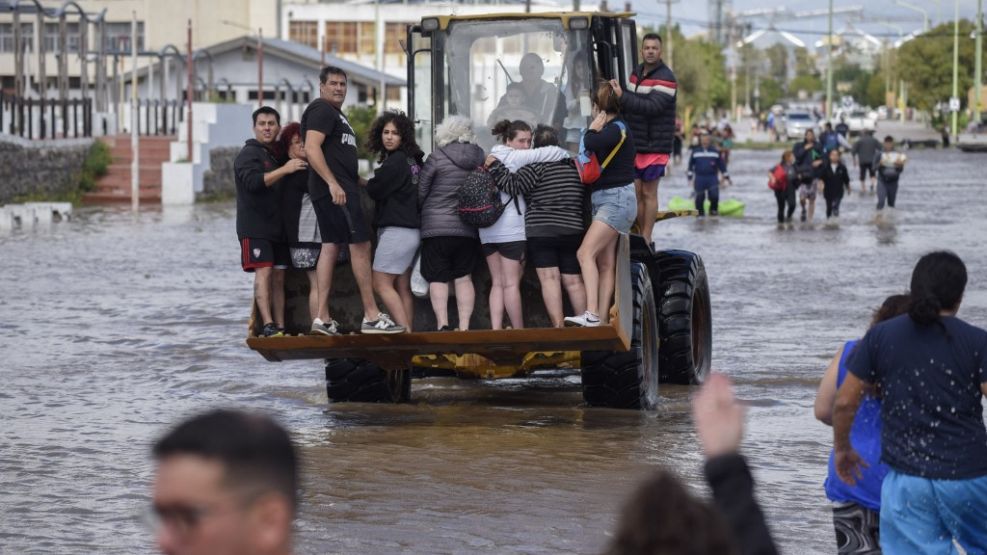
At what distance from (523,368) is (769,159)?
5848cm

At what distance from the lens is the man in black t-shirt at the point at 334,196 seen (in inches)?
412

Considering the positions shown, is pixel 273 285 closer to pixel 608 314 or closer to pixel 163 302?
pixel 608 314

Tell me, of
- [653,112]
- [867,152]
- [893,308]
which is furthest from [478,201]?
[867,152]

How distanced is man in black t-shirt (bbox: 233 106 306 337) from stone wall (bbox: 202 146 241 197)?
3074 cm

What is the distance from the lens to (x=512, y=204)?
10.8 metres

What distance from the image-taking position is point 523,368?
11500mm

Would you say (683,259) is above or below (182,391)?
above

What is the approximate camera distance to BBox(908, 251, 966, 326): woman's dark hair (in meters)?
5.70

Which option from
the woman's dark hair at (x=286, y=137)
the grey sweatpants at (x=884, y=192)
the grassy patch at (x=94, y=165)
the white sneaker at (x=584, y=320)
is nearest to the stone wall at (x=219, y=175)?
the grassy patch at (x=94, y=165)

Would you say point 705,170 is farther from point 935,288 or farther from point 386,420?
point 935,288

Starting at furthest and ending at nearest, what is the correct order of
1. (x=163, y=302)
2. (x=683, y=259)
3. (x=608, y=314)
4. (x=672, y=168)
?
1. (x=672, y=168)
2. (x=163, y=302)
3. (x=683, y=259)
4. (x=608, y=314)

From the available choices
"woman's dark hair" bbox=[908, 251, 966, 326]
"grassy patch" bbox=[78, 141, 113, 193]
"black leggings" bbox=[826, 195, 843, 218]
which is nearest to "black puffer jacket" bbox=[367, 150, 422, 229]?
"woman's dark hair" bbox=[908, 251, 966, 326]

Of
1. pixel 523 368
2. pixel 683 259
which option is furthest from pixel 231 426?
pixel 683 259

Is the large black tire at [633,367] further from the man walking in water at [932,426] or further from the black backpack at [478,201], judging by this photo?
the man walking in water at [932,426]
